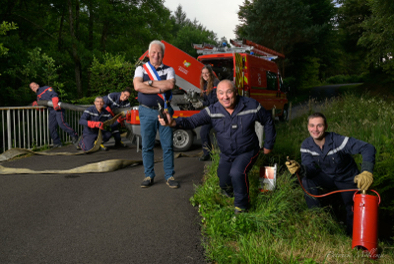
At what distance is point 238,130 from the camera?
13.3 feet

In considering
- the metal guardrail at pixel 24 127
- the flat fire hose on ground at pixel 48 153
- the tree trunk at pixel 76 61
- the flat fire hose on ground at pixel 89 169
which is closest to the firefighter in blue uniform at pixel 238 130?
the flat fire hose on ground at pixel 89 169

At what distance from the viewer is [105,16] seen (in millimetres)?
21406

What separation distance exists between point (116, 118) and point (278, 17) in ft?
96.1

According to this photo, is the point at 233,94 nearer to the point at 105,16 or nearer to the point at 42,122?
the point at 42,122

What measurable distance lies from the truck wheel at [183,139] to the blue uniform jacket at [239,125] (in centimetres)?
441

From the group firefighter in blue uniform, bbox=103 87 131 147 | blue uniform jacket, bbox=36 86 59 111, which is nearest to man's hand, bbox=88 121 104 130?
firefighter in blue uniform, bbox=103 87 131 147

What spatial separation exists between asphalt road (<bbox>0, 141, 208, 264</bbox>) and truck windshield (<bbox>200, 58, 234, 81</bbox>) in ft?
14.3

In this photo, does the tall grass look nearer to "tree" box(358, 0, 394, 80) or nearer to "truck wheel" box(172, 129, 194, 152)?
"truck wheel" box(172, 129, 194, 152)

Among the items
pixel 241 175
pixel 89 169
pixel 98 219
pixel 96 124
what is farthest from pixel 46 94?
pixel 241 175

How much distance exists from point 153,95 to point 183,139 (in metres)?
3.73

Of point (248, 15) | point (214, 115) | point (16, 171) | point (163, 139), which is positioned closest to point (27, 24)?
point (16, 171)

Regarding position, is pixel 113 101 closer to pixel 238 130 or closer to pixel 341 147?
pixel 238 130

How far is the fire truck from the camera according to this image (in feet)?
27.6

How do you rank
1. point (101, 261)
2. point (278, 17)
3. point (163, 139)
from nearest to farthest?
point (101, 261), point (163, 139), point (278, 17)
